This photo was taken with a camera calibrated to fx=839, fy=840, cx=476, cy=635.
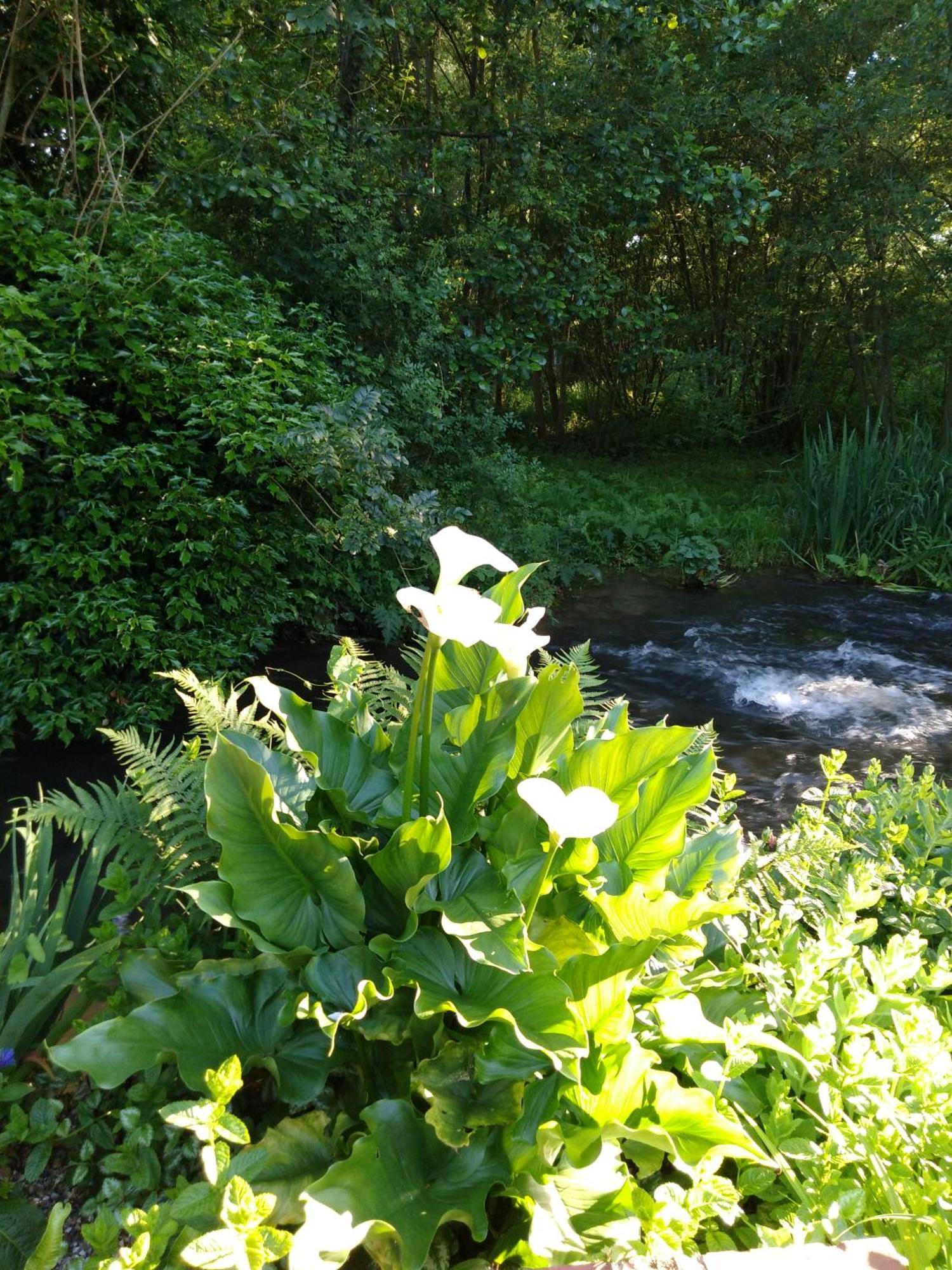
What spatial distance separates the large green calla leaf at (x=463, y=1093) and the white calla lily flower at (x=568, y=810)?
41 centimetres

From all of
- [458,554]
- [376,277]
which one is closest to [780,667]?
[376,277]

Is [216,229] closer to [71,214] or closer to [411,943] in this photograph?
[71,214]

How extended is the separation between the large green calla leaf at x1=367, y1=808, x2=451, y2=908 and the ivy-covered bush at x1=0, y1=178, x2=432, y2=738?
241 cm

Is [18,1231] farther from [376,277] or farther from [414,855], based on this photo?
[376,277]

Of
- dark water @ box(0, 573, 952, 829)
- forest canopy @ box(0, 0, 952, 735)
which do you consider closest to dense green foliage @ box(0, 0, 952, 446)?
forest canopy @ box(0, 0, 952, 735)

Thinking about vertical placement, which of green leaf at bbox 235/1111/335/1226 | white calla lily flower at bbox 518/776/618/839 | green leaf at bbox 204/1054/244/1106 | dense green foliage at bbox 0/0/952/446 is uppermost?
dense green foliage at bbox 0/0/952/446

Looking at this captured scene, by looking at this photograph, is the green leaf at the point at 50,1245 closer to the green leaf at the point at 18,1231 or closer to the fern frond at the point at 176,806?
the green leaf at the point at 18,1231

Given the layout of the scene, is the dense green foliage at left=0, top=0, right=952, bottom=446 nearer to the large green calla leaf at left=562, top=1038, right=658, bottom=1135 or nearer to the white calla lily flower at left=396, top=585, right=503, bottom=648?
the white calla lily flower at left=396, top=585, right=503, bottom=648

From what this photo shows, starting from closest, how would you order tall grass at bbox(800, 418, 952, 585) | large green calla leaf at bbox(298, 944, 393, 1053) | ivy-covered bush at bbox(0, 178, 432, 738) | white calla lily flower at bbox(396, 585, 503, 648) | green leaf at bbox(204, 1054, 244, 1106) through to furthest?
green leaf at bbox(204, 1054, 244, 1106)
white calla lily flower at bbox(396, 585, 503, 648)
large green calla leaf at bbox(298, 944, 393, 1053)
ivy-covered bush at bbox(0, 178, 432, 738)
tall grass at bbox(800, 418, 952, 585)

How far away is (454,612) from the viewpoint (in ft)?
3.44

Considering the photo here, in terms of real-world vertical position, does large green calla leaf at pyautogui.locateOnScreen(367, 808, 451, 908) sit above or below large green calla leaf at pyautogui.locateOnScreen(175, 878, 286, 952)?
above

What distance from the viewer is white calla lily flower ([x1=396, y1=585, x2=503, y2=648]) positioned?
Result: 103cm

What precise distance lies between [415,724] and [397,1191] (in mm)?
591

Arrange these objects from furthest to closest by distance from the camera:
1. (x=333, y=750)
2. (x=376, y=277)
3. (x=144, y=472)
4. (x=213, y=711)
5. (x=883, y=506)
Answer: (x=883, y=506) → (x=376, y=277) → (x=144, y=472) → (x=213, y=711) → (x=333, y=750)
